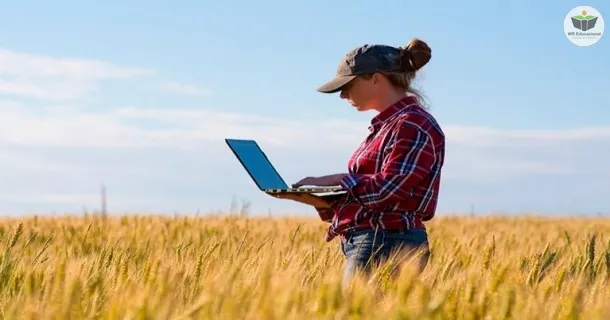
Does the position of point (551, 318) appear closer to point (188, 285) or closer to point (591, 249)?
point (188, 285)

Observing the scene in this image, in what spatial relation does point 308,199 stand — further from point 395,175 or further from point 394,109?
point 394,109

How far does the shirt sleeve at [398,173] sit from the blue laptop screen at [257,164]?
0.81 ft

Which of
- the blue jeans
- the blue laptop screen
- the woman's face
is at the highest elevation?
the woman's face

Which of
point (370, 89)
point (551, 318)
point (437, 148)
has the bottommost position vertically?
point (551, 318)

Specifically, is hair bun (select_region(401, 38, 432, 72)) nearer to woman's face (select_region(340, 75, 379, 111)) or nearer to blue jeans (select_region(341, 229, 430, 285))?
woman's face (select_region(340, 75, 379, 111))

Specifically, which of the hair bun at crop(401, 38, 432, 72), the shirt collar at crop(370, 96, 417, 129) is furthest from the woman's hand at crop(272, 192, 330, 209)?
the hair bun at crop(401, 38, 432, 72)

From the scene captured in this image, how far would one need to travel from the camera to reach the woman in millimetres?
3205

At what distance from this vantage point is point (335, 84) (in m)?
3.40

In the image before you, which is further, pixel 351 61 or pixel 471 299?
pixel 351 61

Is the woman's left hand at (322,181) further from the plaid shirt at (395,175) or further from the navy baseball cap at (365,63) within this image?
the navy baseball cap at (365,63)

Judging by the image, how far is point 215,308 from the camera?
221 cm

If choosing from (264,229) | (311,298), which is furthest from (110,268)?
(264,229)

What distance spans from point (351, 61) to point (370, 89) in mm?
122

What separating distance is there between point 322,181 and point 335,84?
1.22 ft
